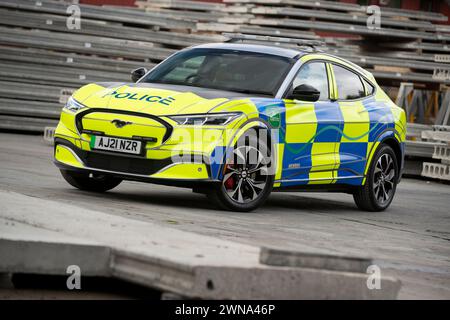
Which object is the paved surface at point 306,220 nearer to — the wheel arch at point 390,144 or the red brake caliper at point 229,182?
the red brake caliper at point 229,182

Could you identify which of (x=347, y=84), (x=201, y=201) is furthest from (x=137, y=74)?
(x=347, y=84)

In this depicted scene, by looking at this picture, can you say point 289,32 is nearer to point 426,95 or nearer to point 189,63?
point 426,95

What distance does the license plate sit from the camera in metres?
10.5

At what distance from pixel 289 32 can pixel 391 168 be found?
11.3m

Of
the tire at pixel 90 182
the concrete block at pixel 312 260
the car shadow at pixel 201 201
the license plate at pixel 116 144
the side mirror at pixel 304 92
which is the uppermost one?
the side mirror at pixel 304 92

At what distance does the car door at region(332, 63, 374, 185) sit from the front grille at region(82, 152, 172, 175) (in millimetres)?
2345

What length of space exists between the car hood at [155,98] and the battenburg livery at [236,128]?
1 centimetres

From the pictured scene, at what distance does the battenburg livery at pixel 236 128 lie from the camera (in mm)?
10445

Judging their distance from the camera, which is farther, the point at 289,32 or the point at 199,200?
the point at 289,32

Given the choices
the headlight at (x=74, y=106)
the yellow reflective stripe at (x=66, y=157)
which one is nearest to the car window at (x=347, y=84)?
the headlight at (x=74, y=106)

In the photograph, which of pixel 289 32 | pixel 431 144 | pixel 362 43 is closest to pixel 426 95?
pixel 362 43

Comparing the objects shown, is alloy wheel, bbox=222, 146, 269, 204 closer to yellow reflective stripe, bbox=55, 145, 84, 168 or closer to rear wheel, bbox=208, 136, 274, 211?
rear wheel, bbox=208, 136, 274, 211

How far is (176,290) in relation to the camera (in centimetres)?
584

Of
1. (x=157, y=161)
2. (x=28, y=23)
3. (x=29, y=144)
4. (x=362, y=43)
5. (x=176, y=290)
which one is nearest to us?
(x=176, y=290)
